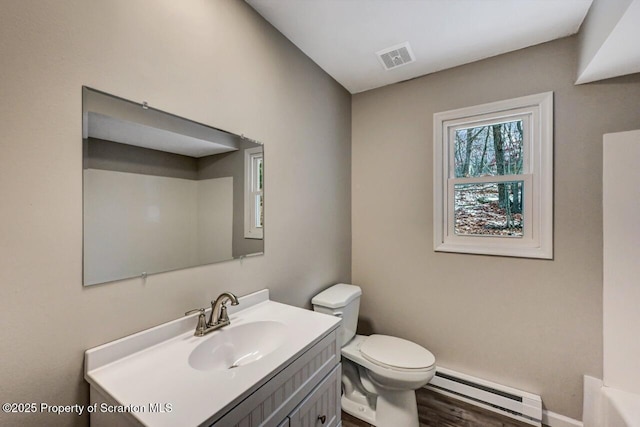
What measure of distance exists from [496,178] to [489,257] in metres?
0.55

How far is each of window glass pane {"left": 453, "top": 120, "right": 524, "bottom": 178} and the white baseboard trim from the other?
1532 millimetres

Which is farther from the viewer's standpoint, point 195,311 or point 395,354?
point 395,354

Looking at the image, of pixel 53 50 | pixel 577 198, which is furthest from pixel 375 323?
pixel 53 50

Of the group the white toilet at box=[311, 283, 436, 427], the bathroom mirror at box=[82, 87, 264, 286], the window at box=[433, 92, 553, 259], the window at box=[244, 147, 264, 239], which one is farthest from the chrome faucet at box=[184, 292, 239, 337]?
the window at box=[433, 92, 553, 259]

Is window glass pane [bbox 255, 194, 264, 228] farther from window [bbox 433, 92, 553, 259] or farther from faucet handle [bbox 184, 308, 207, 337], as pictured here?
window [bbox 433, 92, 553, 259]

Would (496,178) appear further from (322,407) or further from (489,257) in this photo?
(322,407)

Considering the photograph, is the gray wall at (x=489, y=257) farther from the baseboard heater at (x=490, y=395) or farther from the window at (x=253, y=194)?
the window at (x=253, y=194)

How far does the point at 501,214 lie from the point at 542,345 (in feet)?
2.82

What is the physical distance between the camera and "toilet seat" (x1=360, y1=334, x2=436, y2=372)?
1.55m

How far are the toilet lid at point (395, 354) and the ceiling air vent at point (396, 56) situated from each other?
1.95m

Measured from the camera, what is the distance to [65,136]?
0.80 metres

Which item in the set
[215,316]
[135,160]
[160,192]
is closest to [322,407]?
[215,316]

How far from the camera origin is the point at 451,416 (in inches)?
68.1

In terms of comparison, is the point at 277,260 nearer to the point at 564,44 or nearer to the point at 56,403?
the point at 56,403
